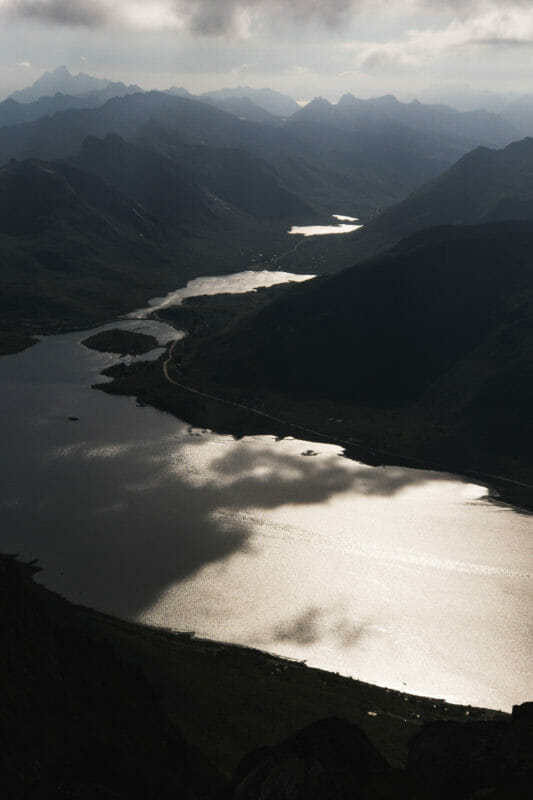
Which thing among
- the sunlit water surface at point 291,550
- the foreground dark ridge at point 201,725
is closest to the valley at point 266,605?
the foreground dark ridge at point 201,725

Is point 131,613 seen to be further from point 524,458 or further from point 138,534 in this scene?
point 524,458

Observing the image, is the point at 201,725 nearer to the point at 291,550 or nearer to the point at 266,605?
the point at 266,605

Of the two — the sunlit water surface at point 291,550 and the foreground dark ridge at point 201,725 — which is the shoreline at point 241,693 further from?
the sunlit water surface at point 291,550

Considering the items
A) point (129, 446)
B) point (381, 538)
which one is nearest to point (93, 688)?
point (381, 538)

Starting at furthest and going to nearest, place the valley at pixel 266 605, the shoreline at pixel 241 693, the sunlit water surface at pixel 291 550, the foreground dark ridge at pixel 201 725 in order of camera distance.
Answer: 1. the sunlit water surface at pixel 291 550
2. the shoreline at pixel 241 693
3. the valley at pixel 266 605
4. the foreground dark ridge at pixel 201 725

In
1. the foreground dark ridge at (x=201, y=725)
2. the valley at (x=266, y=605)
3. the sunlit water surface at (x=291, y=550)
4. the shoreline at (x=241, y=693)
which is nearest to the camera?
the foreground dark ridge at (x=201, y=725)

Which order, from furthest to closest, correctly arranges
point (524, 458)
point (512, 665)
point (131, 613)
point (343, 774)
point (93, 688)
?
point (524, 458) → point (131, 613) → point (512, 665) → point (93, 688) → point (343, 774)

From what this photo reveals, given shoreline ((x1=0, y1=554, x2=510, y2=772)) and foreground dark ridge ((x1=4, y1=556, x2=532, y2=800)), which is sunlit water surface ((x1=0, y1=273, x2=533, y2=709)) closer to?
shoreline ((x1=0, y1=554, x2=510, y2=772))
